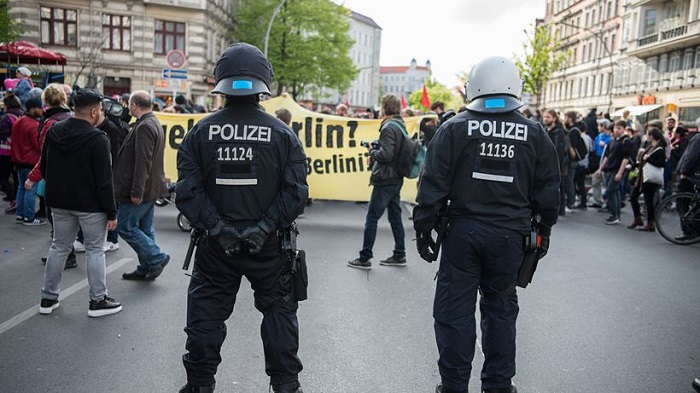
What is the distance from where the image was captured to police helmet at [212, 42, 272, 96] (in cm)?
334

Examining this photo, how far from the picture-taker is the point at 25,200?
9102 millimetres

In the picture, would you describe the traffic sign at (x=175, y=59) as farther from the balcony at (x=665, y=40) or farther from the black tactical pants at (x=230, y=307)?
the balcony at (x=665, y=40)

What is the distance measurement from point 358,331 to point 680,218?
695 cm

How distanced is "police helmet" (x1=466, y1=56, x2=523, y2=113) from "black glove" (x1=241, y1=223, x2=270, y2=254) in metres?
1.47

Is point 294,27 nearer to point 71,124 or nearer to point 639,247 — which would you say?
point 639,247

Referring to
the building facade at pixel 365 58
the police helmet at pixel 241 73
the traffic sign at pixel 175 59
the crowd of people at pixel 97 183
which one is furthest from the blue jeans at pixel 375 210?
the building facade at pixel 365 58

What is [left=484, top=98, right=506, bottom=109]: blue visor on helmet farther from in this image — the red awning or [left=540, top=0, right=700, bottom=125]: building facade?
[left=540, top=0, right=700, bottom=125]: building facade

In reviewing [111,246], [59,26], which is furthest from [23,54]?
[59,26]

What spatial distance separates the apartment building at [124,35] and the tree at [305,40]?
506 centimetres

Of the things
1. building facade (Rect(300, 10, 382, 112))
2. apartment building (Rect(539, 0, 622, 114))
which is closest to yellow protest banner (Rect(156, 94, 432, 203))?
apartment building (Rect(539, 0, 622, 114))

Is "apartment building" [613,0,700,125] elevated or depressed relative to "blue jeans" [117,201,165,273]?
elevated

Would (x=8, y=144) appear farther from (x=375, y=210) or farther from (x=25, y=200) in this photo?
(x=375, y=210)

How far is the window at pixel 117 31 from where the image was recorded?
3438cm

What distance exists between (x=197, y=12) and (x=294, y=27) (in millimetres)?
7114
